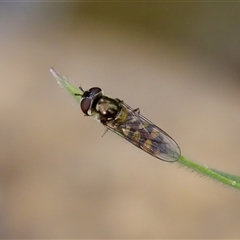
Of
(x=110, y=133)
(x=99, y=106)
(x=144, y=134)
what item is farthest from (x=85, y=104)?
(x=110, y=133)

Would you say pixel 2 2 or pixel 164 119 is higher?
pixel 2 2

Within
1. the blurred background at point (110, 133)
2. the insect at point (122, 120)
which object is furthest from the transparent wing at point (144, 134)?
the blurred background at point (110, 133)

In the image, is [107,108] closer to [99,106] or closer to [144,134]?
[99,106]

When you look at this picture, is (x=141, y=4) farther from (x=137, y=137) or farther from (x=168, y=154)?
(x=168, y=154)

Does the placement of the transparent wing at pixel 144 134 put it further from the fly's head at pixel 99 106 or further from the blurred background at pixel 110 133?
the blurred background at pixel 110 133

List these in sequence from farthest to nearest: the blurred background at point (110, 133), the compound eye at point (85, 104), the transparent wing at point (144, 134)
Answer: the blurred background at point (110, 133) → the compound eye at point (85, 104) → the transparent wing at point (144, 134)

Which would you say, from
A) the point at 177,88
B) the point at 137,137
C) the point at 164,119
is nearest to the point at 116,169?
the point at 164,119
